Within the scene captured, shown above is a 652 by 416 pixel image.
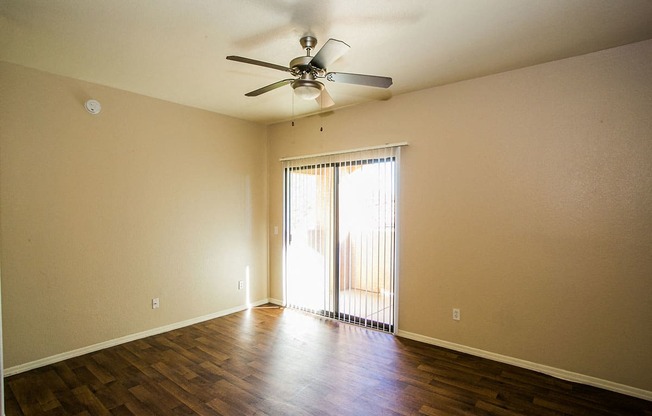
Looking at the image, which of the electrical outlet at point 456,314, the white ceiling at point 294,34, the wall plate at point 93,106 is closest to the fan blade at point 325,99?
the white ceiling at point 294,34

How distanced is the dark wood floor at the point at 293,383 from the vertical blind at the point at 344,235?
1.93 feet

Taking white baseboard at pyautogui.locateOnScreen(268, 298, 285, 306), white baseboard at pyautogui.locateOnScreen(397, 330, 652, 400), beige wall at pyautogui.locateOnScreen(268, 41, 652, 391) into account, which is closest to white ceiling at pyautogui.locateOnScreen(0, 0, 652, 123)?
beige wall at pyautogui.locateOnScreen(268, 41, 652, 391)

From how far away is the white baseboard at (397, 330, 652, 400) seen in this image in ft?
7.93

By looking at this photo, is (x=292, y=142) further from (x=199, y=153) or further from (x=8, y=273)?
(x=8, y=273)

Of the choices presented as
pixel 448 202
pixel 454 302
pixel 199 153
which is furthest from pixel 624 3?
pixel 199 153

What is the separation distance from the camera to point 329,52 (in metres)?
1.89

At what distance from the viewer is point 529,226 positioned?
2.82 meters

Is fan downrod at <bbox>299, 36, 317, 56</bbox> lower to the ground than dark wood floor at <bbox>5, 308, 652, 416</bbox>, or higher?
higher

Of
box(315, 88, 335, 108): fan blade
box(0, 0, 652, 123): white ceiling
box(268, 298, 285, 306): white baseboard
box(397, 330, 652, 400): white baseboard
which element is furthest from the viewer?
box(268, 298, 285, 306): white baseboard

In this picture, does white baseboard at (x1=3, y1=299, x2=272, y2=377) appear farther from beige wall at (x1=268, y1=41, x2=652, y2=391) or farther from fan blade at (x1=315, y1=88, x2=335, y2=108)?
fan blade at (x1=315, y1=88, x2=335, y2=108)

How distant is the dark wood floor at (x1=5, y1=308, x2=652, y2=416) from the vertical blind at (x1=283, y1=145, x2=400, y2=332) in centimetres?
59

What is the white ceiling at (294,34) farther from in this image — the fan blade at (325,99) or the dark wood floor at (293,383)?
the dark wood floor at (293,383)

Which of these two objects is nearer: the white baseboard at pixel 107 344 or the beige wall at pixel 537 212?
the beige wall at pixel 537 212

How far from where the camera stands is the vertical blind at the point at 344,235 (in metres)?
3.62
